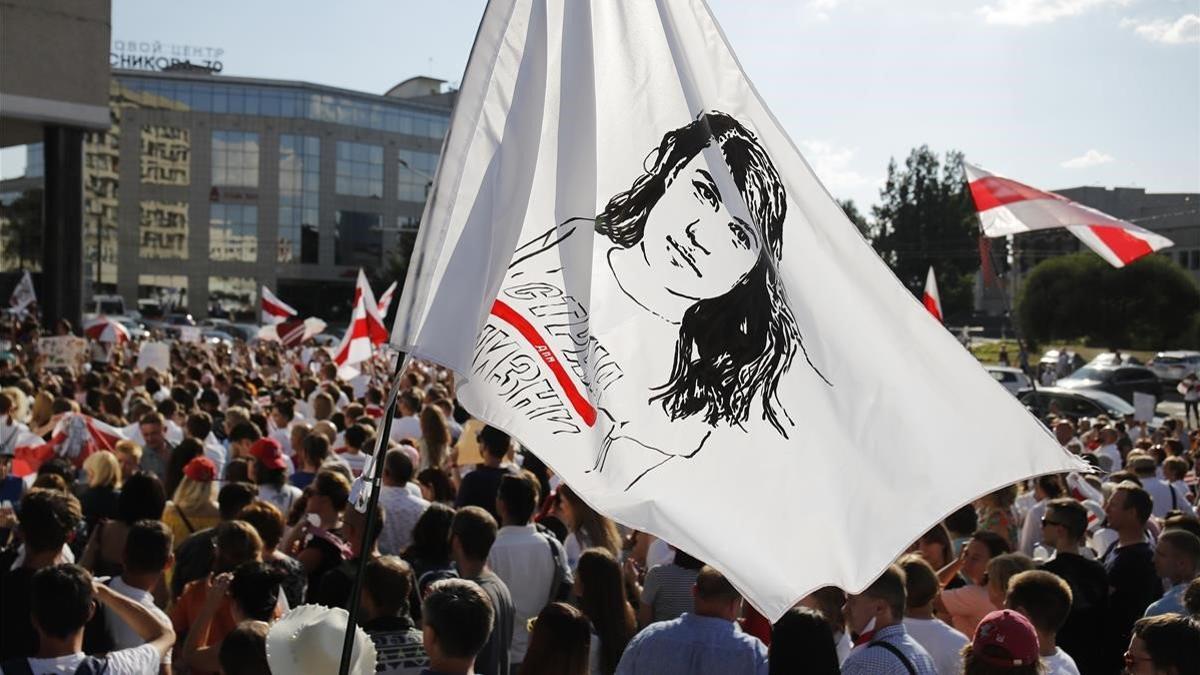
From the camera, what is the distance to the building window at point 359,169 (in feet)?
276

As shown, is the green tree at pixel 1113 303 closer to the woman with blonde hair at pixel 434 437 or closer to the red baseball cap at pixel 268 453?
the woman with blonde hair at pixel 434 437

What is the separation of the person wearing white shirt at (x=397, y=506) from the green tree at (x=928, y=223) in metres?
93.1

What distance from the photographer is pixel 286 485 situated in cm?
771

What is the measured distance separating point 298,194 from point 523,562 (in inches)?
3140

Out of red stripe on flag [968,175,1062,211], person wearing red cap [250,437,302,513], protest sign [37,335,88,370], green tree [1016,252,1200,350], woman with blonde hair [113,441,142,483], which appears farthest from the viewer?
green tree [1016,252,1200,350]

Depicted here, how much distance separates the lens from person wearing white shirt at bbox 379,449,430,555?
714 centimetres

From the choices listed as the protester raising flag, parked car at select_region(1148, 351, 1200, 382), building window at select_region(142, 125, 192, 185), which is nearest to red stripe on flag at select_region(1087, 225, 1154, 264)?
the protester raising flag

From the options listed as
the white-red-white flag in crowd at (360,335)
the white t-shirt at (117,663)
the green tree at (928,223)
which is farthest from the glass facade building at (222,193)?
the white t-shirt at (117,663)

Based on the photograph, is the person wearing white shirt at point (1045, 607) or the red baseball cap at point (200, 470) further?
the red baseball cap at point (200, 470)

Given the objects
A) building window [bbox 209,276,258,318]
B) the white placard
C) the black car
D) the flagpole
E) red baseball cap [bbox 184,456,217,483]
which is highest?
the flagpole

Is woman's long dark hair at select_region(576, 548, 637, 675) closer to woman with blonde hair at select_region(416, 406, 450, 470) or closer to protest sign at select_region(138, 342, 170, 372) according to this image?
woman with blonde hair at select_region(416, 406, 450, 470)

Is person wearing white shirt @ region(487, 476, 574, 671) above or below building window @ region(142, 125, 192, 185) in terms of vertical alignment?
below

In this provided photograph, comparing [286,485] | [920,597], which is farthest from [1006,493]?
[286,485]

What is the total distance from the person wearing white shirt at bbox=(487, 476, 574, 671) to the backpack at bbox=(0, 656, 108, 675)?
2.23 meters
